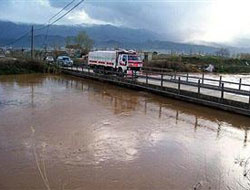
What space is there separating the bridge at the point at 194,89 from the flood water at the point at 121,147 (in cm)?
55

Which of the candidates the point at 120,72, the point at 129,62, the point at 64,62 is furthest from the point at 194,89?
the point at 64,62

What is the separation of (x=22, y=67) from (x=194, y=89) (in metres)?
26.6

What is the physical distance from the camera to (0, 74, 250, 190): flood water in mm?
8031

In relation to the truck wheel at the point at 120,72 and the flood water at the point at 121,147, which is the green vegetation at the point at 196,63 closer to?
the truck wheel at the point at 120,72

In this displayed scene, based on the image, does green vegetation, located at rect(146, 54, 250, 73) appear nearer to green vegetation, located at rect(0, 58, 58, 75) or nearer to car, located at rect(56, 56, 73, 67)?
car, located at rect(56, 56, 73, 67)

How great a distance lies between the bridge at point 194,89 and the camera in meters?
16.5

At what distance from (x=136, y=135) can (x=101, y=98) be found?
9.65m

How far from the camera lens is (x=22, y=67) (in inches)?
1630

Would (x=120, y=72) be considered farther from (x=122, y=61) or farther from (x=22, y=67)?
(x=22, y=67)

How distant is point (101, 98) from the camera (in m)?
21.5

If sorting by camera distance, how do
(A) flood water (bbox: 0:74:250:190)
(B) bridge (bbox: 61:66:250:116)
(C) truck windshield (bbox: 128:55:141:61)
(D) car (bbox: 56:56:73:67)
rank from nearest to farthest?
(A) flood water (bbox: 0:74:250:190)
(B) bridge (bbox: 61:66:250:116)
(C) truck windshield (bbox: 128:55:141:61)
(D) car (bbox: 56:56:73:67)

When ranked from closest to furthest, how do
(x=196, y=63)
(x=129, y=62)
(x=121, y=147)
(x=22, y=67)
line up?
(x=121, y=147)
(x=129, y=62)
(x=22, y=67)
(x=196, y=63)

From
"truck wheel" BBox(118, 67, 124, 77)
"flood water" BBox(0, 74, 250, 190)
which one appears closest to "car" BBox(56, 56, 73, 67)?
"truck wheel" BBox(118, 67, 124, 77)

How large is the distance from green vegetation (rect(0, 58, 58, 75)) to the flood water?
22386 millimetres
